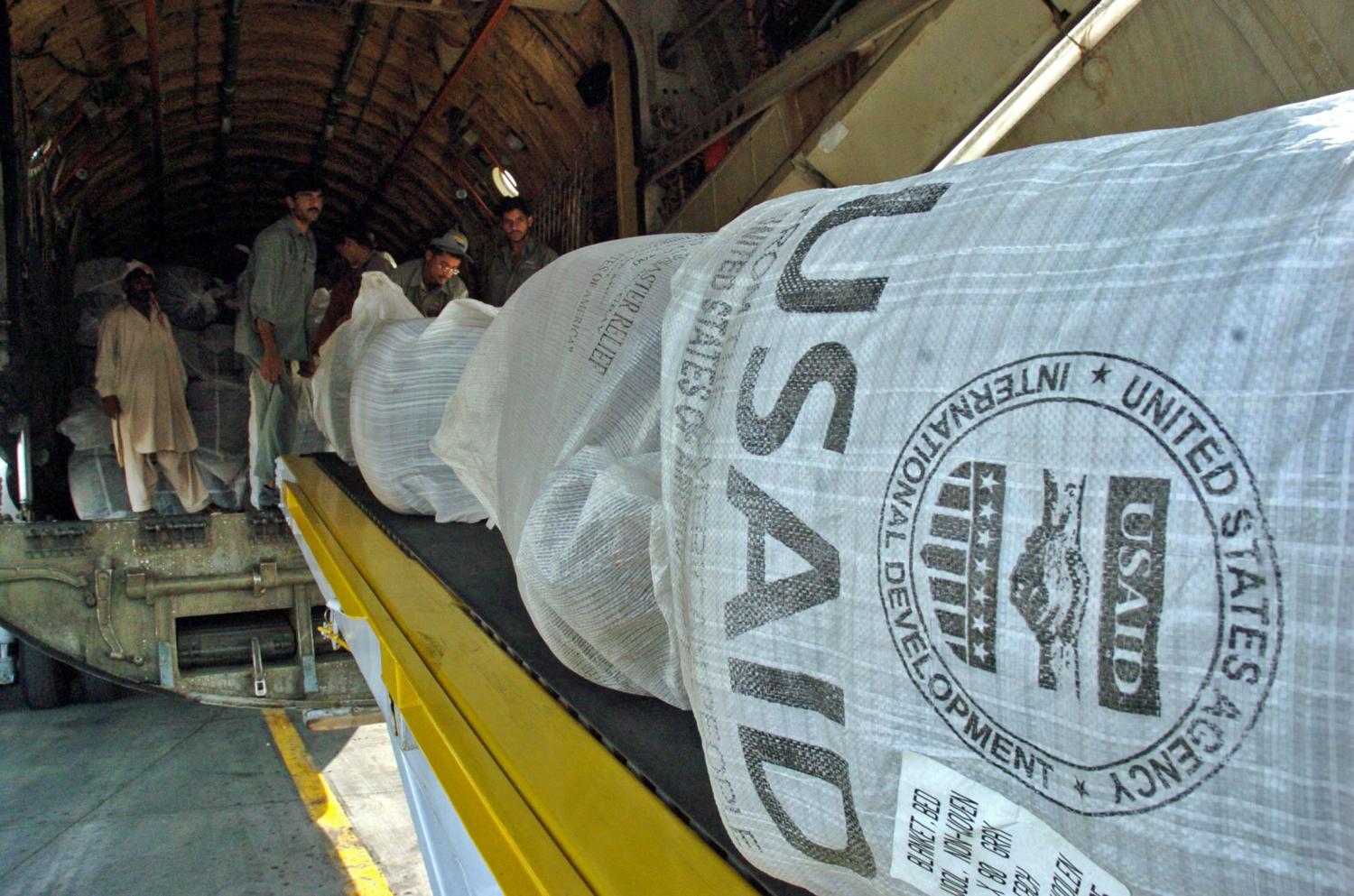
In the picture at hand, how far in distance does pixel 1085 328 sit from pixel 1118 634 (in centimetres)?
20

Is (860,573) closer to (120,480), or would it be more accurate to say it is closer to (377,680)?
(377,680)

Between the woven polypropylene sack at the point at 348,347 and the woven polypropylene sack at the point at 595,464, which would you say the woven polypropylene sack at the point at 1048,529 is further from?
the woven polypropylene sack at the point at 348,347

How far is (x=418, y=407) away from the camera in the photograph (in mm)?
2822

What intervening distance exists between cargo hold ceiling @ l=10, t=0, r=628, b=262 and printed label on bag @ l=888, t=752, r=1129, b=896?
185 inches

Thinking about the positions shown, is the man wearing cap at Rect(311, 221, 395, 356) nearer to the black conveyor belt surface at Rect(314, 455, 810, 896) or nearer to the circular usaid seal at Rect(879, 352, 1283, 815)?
the black conveyor belt surface at Rect(314, 455, 810, 896)

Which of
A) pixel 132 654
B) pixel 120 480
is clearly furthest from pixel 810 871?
pixel 120 480

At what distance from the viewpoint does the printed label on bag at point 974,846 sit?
678 millimetres

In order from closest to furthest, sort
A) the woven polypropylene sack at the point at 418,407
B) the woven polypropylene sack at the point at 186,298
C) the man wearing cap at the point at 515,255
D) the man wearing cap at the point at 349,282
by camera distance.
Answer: the woven polypropylene sack at the point at 418,407 < the man wearing cap at the point at 349,282 < the man wearing cap at the point at 515,255 < the woven polypropylene sack at the point at 186,298

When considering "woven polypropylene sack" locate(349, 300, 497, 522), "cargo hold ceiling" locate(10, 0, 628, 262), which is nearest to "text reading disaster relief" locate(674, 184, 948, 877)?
"woven polypropylene sack" locate(349, 300, 497, 522)

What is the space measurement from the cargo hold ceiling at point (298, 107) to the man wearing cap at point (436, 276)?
868mm

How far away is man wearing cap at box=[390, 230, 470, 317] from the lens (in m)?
5.51

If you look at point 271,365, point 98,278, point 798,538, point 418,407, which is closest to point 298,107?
point 98,278

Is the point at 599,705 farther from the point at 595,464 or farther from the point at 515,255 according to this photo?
the point at 515,255

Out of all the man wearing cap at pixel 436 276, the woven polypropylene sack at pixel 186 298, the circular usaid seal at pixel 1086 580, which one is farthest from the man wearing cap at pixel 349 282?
the circular usaid seal at pixel 1086 580
